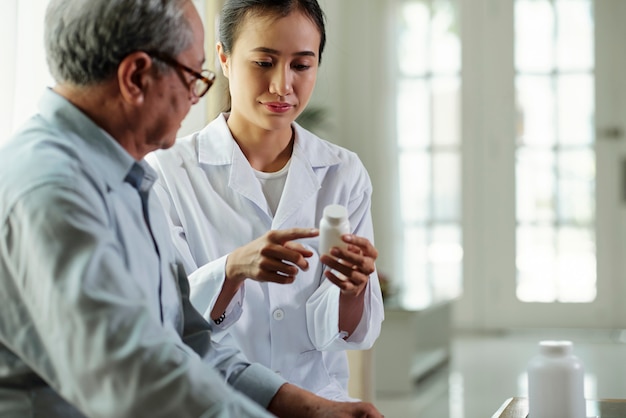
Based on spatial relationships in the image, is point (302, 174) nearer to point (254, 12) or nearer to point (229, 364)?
point (254, 12)

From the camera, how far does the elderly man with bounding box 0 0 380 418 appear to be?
3.04ft

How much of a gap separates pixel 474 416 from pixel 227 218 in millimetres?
2562

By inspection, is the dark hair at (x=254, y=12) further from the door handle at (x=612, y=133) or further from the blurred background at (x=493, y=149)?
the door handle at (x=612, y=133)

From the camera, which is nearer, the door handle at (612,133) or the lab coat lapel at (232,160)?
the lab coat lapel at (232,160)

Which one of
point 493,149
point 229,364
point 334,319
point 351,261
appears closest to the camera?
point 229,364

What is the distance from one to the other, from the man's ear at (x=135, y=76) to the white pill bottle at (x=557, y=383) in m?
0.74

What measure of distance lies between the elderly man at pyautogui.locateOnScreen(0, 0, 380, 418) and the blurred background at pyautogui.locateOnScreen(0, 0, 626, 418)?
532 centimetres

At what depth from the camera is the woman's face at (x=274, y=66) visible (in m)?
1.79

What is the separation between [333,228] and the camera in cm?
145

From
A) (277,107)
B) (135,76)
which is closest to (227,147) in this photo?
(277,107)

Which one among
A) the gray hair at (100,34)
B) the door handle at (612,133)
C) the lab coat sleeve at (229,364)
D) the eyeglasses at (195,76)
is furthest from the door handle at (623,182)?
the gray hair at (100,34)

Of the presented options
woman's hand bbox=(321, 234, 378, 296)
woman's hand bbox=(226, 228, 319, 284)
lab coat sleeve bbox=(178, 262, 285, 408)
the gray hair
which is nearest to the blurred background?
woman's hand bbox=(321, 234, 378, 296)

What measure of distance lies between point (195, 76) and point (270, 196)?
731 mm

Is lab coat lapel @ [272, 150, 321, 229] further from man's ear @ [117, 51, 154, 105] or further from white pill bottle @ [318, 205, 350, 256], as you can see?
man's ear @ [117, 51, 154, 105]
